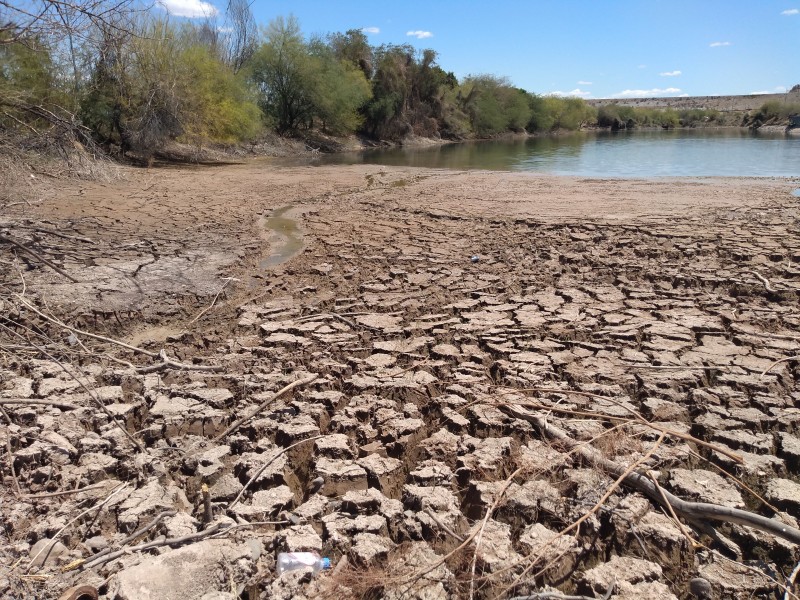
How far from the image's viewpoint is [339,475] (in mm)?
2859

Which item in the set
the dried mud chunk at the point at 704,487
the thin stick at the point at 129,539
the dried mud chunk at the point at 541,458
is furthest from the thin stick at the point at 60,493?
the dried mud chunk at the point at 704,487

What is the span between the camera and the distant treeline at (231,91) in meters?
5.48

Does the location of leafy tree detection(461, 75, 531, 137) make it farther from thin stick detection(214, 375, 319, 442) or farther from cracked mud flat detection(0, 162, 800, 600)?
thin stick detection(214, 375, 319, 442)

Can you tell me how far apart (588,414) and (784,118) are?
249 feet

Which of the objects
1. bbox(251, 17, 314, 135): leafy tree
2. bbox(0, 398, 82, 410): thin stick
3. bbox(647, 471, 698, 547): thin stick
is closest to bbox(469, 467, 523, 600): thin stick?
bbox(647, 471, 698, 547): thin stick

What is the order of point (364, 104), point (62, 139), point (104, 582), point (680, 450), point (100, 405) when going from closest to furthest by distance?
1. point (104, 582)
2. point (680, 450)
3. point (100, 405)
4. point (62, 139)
5. point (364, 104)

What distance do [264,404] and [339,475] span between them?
0.82 metres

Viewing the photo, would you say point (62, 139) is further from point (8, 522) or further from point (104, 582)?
point (104, 582)

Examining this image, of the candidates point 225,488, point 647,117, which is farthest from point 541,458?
point 647,117

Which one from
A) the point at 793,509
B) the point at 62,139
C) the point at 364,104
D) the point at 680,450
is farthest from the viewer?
the point at 364,104

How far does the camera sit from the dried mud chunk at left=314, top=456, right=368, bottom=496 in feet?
9.18

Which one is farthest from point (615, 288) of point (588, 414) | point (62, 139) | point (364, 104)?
point (364, 104)

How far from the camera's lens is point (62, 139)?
5.48 m

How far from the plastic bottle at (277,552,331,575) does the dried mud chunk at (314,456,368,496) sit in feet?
1.68
